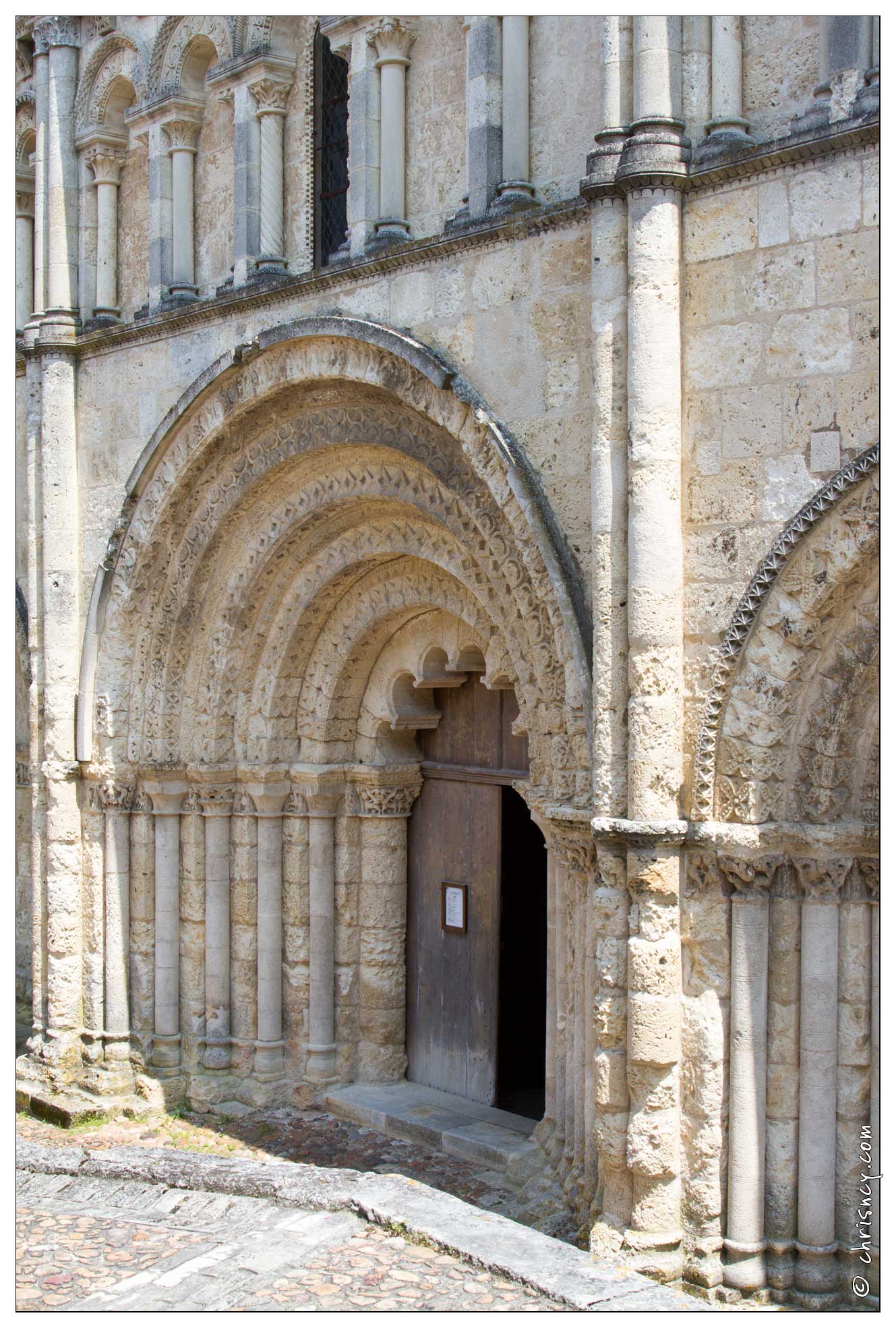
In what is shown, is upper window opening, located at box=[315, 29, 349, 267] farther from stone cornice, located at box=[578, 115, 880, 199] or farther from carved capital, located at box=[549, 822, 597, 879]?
carved capital, located at box=[549, 822, 597, 879]

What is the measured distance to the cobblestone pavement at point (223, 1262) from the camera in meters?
5.01

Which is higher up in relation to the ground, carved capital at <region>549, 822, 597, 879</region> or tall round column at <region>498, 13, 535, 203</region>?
tall round column at <region>498, 13, 535, 203</region>

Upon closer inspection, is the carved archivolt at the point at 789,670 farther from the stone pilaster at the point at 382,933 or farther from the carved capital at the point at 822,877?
the stone pilaster at the point at 382,933

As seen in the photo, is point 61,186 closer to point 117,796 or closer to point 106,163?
point 106,163

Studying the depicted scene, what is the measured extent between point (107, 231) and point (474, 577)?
387 centimetres

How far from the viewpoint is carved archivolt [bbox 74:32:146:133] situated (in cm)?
898

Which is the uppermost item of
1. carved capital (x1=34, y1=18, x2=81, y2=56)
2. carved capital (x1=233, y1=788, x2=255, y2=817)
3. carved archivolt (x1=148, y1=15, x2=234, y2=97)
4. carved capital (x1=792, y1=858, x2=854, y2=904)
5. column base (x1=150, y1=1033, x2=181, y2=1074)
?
carved capital (x1=34, y1=18, x2=81, y2=56)

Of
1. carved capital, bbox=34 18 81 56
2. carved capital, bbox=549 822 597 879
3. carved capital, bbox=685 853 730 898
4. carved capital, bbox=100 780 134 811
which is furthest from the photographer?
carved capital, bbox=34 18 81 56

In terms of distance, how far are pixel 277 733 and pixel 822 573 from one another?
4.34m

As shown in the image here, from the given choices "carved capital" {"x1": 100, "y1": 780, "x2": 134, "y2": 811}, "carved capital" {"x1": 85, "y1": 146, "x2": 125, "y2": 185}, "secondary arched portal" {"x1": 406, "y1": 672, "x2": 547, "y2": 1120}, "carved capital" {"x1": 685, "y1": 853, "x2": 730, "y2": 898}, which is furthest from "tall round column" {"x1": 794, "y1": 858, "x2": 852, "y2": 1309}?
"carved capital" {"x1": 85, "y1": 146, "x2": 125, "y2": 185}

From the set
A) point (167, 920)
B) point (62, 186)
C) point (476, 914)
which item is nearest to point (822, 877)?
point (476, 914)

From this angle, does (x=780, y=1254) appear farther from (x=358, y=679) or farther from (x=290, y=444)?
(x=290, y=444)

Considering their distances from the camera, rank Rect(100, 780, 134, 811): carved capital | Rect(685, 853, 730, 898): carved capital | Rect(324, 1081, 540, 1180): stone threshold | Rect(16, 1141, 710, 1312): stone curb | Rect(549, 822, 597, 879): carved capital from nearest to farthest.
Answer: Rect(16, 1141, 710, 1312): stone curb
Rect(685, 853, 730, 898): carved capital
Rect(549, 822, 597, 879): carved capital
Rect(324, 1081, 540, 1180): stone threshold
Rect(100, 780, 134, 811): carved capital

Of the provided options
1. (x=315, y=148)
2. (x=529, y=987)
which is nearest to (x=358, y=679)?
(x=529, y=987)
